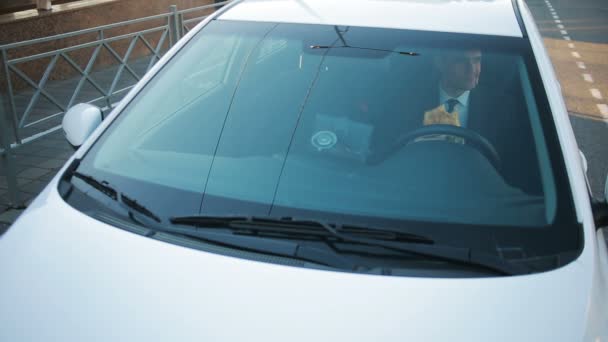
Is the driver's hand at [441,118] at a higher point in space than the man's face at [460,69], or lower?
lower

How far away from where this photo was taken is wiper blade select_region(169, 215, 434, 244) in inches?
77.7

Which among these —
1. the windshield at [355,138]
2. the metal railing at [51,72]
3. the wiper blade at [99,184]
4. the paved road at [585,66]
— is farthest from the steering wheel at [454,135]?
the paved road at [585,66]

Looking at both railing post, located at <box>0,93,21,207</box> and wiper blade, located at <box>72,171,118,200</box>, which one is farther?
railing post, located at <box>0,93,21,207</box>

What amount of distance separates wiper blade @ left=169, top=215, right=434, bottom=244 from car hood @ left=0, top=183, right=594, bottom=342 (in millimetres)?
137

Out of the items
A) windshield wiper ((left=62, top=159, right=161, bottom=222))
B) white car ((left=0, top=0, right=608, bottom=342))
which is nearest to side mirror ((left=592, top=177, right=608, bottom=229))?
white car ((left=0, top=0, right=608, bottom=342))

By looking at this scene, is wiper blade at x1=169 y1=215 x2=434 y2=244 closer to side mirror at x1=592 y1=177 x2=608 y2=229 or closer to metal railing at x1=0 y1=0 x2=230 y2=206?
side mirror at x1=592 y1=177 x2=608 y2=229

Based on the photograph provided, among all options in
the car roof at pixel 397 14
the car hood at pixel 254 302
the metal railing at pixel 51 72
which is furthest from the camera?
the metal railing at pixel 51 72

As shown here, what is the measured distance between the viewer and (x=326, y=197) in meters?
2.14

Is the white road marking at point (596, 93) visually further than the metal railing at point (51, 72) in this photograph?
Yes

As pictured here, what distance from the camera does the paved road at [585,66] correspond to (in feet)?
23.4

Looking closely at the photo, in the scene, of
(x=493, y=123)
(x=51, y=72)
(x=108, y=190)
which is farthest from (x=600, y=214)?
(x=51, y=72)

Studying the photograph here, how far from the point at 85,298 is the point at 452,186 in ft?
3.86

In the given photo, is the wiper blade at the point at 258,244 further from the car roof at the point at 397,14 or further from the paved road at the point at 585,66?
the paved road at the point at 585,66

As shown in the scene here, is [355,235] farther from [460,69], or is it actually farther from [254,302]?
[460,69]
